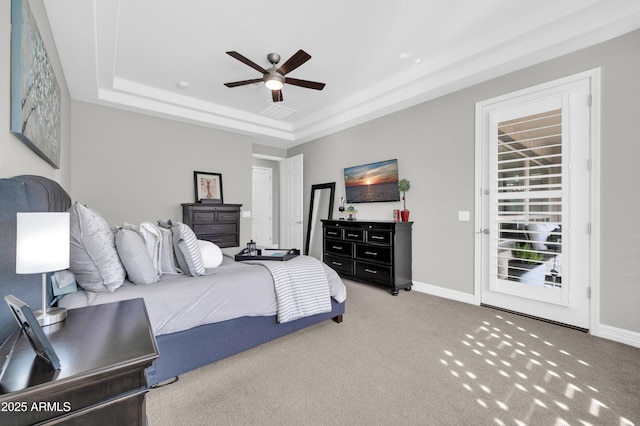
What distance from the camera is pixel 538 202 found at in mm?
2988

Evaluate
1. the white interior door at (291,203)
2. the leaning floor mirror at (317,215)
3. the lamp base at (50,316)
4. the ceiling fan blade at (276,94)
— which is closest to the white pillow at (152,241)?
the lamp base at (50,316)

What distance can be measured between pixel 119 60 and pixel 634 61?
5333 mm

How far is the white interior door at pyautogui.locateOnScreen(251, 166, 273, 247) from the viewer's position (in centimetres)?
741

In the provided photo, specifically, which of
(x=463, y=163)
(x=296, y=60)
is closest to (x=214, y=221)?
(x=296, y=60)

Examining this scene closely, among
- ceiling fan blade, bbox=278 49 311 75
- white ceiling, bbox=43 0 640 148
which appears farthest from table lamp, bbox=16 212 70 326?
ceiling fan blade, bbox=278 49 311 75

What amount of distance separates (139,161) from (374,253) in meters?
3.95

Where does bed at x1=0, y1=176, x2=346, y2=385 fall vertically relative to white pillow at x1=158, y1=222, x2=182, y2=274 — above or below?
below

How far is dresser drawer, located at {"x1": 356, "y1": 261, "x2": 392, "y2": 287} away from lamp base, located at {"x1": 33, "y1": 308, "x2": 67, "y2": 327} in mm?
3401

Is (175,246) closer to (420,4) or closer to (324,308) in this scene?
(324,308)

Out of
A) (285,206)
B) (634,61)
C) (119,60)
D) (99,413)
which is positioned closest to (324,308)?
(99,413)

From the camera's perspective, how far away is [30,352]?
0.88 metres

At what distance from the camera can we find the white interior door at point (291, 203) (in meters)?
6.17

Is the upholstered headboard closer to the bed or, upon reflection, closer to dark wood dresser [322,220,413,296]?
the bed

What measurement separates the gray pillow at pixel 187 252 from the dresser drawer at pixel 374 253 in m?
2.55
